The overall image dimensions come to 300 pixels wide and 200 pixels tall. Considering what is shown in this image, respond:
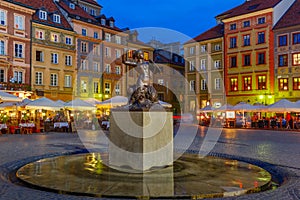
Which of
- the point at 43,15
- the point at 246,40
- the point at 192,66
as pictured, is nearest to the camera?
the point at 43,15

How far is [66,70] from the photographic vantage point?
40.2m

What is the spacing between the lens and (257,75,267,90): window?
38969 millimetres

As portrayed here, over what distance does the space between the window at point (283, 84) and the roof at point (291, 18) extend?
20.5ft

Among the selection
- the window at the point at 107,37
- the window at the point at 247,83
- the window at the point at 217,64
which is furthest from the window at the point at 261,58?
the window at the point at 107,37

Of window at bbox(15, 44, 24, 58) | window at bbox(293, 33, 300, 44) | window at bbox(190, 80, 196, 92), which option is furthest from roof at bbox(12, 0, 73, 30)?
window at bbox(293, 33, 300, 44)

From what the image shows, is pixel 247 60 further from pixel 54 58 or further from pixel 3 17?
pixel 3 17

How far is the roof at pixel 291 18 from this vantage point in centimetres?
3681

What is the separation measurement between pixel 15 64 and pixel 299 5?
3413cm

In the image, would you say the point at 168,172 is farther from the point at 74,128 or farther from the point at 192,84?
the point at 192,84

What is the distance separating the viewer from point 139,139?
7.74 metres

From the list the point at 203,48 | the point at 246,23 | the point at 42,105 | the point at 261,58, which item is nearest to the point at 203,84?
the point at 203,48

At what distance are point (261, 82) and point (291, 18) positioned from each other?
8.20 meters

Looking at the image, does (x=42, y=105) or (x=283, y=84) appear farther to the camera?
(x=283, y=84)

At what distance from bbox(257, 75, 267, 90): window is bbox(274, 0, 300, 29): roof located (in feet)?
20.2
